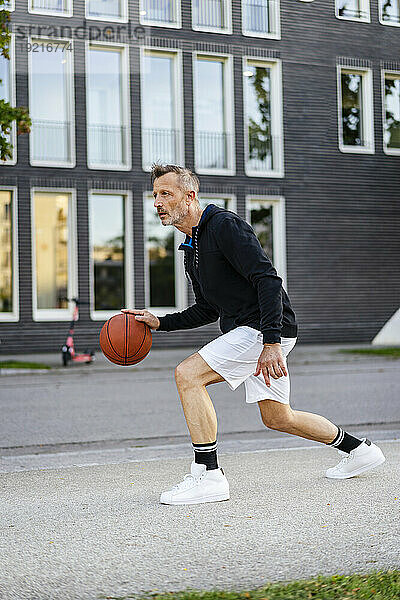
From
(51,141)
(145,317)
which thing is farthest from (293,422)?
(51,141)

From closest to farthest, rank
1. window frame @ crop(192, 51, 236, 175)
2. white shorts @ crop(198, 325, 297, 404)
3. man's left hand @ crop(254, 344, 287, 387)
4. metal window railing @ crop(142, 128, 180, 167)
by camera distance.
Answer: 1. man's left hand @ crop(254, 344, 287, 387)
2. white shorts @ crop(198, 325, 297, 404)
3. metal window railing @ crop(142, 128, 180, 167)
4. window frame @ crop(192, 51, 236, 175)

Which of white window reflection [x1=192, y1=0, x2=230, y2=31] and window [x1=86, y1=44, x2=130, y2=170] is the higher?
white window reflection [x1=192, y1=0, x2=230, y2=31]

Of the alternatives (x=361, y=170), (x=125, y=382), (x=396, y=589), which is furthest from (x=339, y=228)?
(x=396, y=589)

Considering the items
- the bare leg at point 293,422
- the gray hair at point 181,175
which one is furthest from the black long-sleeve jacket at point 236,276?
the bare leg at point 293,422

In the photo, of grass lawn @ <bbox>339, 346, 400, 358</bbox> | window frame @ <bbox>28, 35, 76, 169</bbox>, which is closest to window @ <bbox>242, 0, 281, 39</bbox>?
window frame @ <bbox>28, 35, 76, 169</bbox>

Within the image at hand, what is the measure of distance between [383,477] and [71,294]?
57.7 ft

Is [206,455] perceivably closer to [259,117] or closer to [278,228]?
[278,228]

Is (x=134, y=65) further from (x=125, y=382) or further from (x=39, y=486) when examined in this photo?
(x=39, y=486)

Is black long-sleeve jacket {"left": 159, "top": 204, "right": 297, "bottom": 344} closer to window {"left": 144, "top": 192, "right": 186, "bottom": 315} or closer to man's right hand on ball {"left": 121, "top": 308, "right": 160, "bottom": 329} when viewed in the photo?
man's right hand on ball {"left": 121, "top": 308, "right": 160, "bottom": 329}

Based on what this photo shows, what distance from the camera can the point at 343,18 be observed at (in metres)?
16.1

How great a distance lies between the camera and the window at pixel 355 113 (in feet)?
69.8

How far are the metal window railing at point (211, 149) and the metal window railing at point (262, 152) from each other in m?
0.67

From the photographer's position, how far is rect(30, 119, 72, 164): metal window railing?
2266 centimetres

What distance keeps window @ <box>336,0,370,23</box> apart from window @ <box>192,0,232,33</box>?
6106 mm
